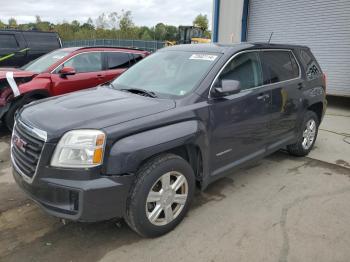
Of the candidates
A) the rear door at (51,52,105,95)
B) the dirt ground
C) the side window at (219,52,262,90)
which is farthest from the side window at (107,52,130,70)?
the side window at (219,52,262,90)

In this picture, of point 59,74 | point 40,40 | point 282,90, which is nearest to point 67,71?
point 59,74

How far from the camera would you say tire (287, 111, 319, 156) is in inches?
207

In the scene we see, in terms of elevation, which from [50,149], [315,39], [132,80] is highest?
[315,39]

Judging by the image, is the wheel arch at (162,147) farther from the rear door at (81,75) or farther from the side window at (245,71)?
the rear door at (81,75)

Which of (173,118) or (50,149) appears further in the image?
(173,118)

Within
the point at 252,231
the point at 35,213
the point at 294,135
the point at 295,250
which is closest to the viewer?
the point at 295,250

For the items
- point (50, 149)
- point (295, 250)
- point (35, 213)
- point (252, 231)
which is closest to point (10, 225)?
point (35, 213)

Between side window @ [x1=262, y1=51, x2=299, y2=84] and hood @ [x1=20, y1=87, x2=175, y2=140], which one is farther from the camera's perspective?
side window @ [x1=262, y1=51, x2=299, y2=84]

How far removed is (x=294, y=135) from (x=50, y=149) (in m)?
3.55

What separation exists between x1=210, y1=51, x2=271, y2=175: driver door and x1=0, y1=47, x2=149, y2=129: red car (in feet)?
12.9

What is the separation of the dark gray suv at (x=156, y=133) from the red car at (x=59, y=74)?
9.66 ft

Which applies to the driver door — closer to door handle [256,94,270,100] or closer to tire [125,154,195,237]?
door handle [256,94,270,100]

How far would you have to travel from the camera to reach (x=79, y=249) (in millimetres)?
3082

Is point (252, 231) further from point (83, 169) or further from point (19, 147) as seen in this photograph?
point (19, 147)
